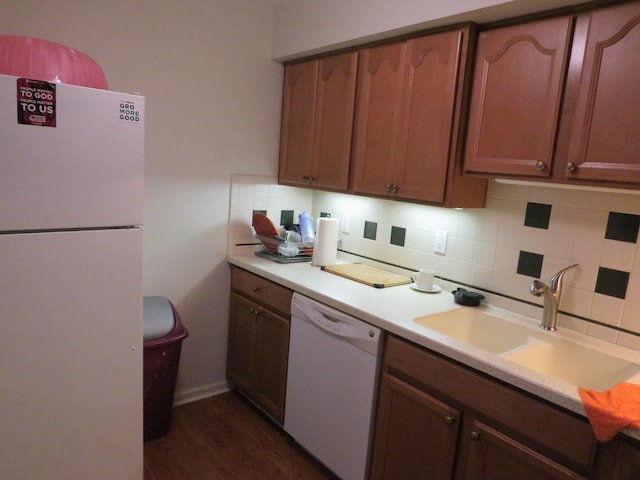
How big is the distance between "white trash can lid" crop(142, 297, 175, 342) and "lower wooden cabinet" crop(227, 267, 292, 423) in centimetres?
44

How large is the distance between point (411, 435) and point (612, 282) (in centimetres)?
96

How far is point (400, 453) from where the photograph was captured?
1.74m

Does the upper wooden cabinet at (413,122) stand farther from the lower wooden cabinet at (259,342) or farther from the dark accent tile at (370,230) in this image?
the lower wooden cabinet at (259,342)

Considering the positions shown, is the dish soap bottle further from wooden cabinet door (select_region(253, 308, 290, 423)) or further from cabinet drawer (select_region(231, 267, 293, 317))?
wooden cabinet door (select_region(253, 308, 290, 423))

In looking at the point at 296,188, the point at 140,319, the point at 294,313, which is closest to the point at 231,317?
the point at 294,313

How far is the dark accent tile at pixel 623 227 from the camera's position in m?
1.63

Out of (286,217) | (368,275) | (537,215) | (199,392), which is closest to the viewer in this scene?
(537,215)

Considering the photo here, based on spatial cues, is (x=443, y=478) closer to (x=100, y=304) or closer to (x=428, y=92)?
(x=100, y=304)

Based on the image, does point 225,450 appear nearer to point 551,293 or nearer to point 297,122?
point 551,293

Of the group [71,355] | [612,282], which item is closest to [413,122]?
[612,282]

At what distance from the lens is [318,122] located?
255cm

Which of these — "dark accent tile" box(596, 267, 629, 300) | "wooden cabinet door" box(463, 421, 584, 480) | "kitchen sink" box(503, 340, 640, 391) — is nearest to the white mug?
"kitchen sink" box(503, 340, 640, 391)

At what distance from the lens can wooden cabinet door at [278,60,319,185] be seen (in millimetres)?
2604

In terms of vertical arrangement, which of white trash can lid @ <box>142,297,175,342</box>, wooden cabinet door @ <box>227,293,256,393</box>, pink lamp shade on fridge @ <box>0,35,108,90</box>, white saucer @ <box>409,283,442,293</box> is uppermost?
pink lamp shade on fridge @ <box>0,35,108,90</box>
